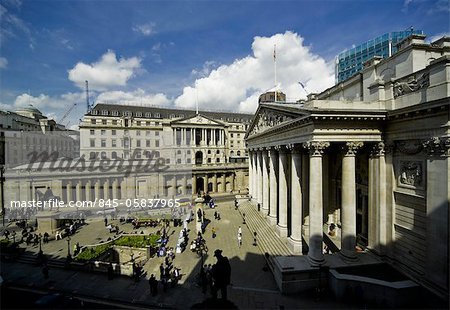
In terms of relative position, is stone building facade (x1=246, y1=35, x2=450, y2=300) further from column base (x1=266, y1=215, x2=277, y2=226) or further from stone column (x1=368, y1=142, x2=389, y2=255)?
column base (x1=266, y1=215, x2=277, y2=226)

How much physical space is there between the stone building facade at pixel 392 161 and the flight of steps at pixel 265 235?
160 cm

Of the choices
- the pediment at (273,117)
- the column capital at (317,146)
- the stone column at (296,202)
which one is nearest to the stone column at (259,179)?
the pediment at (273,117)

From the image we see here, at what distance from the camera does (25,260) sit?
22.5m

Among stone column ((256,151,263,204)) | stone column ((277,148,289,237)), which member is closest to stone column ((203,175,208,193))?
stone column ((256,151,263,204))

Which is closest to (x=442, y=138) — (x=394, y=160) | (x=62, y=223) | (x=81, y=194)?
(x=394, y=160)

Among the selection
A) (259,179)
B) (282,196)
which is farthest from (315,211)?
(259,179)

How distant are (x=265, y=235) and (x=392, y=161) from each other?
14122mm

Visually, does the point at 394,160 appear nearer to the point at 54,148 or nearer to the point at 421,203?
the point at 421,203

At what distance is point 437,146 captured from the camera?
12.5 m

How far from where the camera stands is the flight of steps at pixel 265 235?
68.5ft

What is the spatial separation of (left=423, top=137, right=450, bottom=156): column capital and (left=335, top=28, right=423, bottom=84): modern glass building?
20.8 metres

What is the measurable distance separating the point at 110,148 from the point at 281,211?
4701 centimetres

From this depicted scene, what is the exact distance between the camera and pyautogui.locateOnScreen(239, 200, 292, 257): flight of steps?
20889 millimetres

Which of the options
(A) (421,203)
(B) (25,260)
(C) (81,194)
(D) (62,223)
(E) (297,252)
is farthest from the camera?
(C) (81,194)
